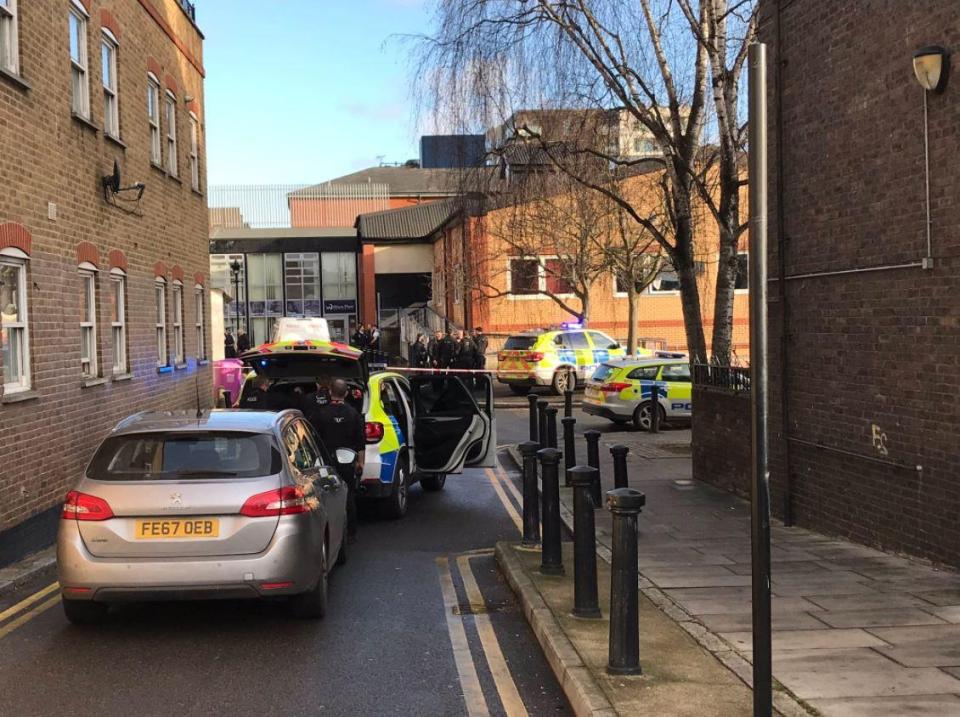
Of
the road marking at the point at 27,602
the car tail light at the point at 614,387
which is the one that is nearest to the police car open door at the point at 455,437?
the road marking at the point at 27,602

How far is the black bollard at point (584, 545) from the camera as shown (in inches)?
231

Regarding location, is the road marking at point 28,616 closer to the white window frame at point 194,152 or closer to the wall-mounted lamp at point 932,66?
the wall-mounted lamp at point 932,66

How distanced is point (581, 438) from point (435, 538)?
30.1ft

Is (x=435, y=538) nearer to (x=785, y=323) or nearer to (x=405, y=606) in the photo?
(x=405, y=606)

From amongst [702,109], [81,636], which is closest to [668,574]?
[81,636]

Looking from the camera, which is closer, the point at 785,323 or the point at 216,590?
the point at 216,590

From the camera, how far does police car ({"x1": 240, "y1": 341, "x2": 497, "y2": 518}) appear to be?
33.0 ft

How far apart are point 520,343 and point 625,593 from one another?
21.7 metres

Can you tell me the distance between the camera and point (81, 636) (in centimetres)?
602

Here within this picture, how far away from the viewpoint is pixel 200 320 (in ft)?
62.1

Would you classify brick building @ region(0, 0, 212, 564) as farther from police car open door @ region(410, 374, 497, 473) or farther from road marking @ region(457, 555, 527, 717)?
road marking @ region(457, 555, 527, 717)

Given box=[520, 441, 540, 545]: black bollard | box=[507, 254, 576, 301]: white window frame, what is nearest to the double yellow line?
box=[520, 441, 540, 545]: black bollard

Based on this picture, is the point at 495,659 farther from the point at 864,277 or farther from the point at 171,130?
the point at 171,130

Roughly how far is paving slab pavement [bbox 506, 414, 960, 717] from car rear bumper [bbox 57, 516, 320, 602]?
8.59 ft
